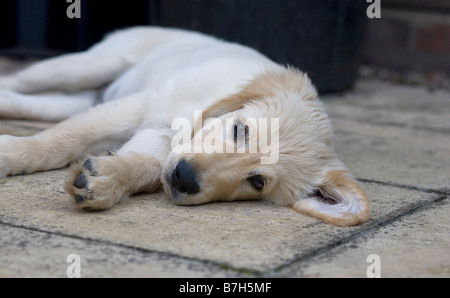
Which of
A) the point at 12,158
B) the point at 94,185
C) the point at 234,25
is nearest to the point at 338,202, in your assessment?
the point at 94,185

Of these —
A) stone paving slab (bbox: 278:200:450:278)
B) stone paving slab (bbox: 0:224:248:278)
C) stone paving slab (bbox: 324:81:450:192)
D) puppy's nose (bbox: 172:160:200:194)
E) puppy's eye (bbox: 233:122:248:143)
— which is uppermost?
puppy's eye (bbox: 233:122:248:143)

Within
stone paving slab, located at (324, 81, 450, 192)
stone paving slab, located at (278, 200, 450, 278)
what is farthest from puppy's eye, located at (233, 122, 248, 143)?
stone paving slab, located at (324, 81, 450, 192)

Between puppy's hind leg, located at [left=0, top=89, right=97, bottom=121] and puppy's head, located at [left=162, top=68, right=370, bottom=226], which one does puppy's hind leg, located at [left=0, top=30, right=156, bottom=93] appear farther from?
puppy's head, located at [left=162, top=68, right=370, bottom=226]

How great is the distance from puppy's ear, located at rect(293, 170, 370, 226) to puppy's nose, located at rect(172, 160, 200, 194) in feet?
1.53

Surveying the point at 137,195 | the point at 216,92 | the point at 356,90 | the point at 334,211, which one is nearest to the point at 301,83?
the point at 216,92

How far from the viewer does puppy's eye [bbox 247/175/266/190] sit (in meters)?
2.74

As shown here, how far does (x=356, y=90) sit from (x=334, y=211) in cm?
433

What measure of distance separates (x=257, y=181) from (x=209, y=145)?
0.27 metres

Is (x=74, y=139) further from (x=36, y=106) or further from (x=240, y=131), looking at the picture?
(x=36, y=106)

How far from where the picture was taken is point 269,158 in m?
2.72

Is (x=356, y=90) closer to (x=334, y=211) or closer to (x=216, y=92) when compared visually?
(x=216, y=92)

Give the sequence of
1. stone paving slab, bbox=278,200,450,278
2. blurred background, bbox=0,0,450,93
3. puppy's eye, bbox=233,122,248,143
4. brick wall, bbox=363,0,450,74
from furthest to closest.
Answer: brick wall, bbox=363,0,450,74 → blurred background, bbox=0,0,450,93 → puppy's eye, bbox=233,122,248,143 → stone paving slab, bbox=278,200,450,278

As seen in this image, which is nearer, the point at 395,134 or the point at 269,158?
the point at 269,158

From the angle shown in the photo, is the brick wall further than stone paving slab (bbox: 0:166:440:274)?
Yes
